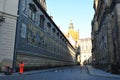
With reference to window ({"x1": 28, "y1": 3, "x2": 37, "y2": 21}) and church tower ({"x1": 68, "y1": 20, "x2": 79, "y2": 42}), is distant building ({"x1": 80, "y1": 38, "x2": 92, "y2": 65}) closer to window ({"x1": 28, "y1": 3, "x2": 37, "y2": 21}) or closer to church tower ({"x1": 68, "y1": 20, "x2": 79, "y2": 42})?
church tower ({"x1": 68, "y1": 20, "x2": 79, "y2": 42})

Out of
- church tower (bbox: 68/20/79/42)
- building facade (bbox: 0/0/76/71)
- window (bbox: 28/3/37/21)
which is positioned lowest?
building facade (bbox: 0/0/76/71)

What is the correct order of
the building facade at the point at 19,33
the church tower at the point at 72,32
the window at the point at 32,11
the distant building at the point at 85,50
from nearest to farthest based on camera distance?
1. the building facade at the point at 19,33
2. the window at the point at 32,11
3. the distant building at the point at 85,50
4. the church tower at the point at 72,32

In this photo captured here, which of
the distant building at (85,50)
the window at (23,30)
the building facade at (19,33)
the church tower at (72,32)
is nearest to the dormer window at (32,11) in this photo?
the building facade at (19,33)

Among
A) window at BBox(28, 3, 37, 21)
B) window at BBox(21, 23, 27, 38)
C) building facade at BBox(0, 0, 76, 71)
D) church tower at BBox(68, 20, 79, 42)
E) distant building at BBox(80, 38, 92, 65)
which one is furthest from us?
church tower at BBox(68, 20, 79, 42)

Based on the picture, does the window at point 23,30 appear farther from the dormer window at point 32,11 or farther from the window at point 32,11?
the dormer window at point 32,11

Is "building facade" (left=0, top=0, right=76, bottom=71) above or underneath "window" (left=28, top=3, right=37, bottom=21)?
underneath

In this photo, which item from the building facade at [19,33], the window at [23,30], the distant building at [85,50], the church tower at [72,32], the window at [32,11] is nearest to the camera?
the building facade at [19,33]

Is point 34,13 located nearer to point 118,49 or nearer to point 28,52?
point 28,52

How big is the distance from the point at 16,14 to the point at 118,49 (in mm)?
12206

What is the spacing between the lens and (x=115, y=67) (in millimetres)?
24875

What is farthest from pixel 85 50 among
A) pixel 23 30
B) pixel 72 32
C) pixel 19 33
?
pixel 19 33

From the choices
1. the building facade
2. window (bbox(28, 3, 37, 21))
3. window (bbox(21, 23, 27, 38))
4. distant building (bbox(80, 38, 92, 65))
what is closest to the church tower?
distant building (bbox(80, 38, 92, 65))

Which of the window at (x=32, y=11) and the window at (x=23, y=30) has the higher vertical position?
the window at (x=32, y=11)

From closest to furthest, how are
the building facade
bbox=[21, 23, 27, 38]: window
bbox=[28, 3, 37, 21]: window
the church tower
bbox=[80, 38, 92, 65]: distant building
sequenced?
the building facade, bbox=[21, 23, 27, 38]: window, bbox=[28, 3, 37, 21]: window, bbox=[80, 38, 92, 65]: distant building, the church tower
